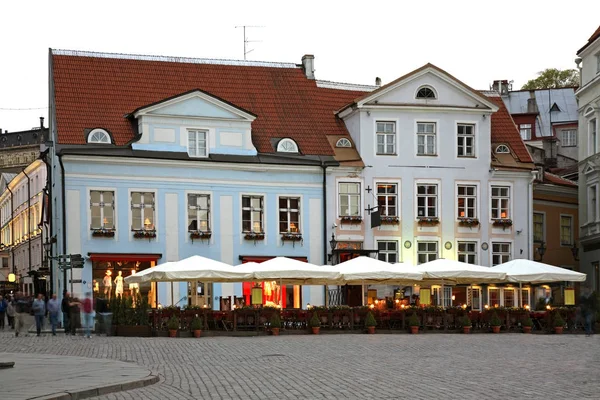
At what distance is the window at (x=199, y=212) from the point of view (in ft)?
155

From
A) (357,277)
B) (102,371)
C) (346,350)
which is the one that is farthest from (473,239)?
(102,371)

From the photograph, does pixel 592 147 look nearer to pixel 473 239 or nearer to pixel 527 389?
pixel 473 239

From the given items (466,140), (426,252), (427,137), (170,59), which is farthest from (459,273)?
(170,59)

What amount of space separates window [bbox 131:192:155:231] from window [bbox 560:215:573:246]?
21.3m

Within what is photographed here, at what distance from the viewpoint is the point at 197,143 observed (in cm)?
4781

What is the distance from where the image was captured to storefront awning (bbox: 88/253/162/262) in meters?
45.3

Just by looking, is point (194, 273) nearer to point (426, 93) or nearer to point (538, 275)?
point (538, 275)

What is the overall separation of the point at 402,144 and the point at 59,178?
14902 mm

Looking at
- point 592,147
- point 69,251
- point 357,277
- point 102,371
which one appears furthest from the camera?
point 592,147

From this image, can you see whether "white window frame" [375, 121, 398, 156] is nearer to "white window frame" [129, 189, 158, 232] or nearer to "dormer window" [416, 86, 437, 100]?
"dormer window" [416, 86, 437, 100]

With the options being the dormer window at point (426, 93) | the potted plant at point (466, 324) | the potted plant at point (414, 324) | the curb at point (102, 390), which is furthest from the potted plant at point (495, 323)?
the curb at point (102, 390)

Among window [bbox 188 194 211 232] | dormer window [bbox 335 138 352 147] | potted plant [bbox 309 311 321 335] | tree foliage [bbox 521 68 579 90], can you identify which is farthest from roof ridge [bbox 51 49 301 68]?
tree foliage [bbox 521 68 579 90]

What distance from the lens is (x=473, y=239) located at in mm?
50875

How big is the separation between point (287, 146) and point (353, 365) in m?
27.6
